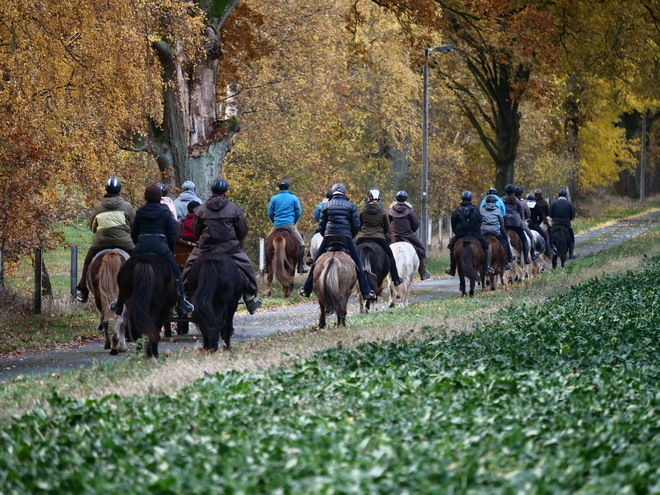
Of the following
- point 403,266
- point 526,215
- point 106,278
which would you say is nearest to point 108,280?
point 106,278

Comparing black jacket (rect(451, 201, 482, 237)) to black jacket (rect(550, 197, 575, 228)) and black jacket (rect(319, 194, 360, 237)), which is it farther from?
black jacket (rect(550, 197, 575, 228))

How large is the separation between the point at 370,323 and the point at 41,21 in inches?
280

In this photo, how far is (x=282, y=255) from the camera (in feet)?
82.4

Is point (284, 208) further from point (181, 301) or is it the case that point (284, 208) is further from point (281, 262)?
point (181, 301)

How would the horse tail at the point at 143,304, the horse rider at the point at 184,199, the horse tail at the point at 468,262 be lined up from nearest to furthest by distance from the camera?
the horse tail at the point at 143,304, the horse rider at the point at 184,199, the horse tail at the point at 468,262

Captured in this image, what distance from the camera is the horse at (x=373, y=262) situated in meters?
20.5

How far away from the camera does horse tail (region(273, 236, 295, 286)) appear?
25.1 metres

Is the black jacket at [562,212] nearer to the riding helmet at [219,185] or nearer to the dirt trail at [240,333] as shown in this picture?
the dirt trail at [240,333]

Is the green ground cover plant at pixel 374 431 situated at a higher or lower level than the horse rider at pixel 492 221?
lower

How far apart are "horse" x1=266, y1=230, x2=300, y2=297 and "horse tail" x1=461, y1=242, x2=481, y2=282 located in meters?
4.16

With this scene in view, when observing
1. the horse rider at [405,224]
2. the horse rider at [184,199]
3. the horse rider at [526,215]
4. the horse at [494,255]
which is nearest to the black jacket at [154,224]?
the horse rider at [184,199]

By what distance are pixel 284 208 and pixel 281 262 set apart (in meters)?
1.30

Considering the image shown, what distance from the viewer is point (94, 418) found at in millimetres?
8148

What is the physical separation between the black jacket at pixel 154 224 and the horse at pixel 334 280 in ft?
11.1
